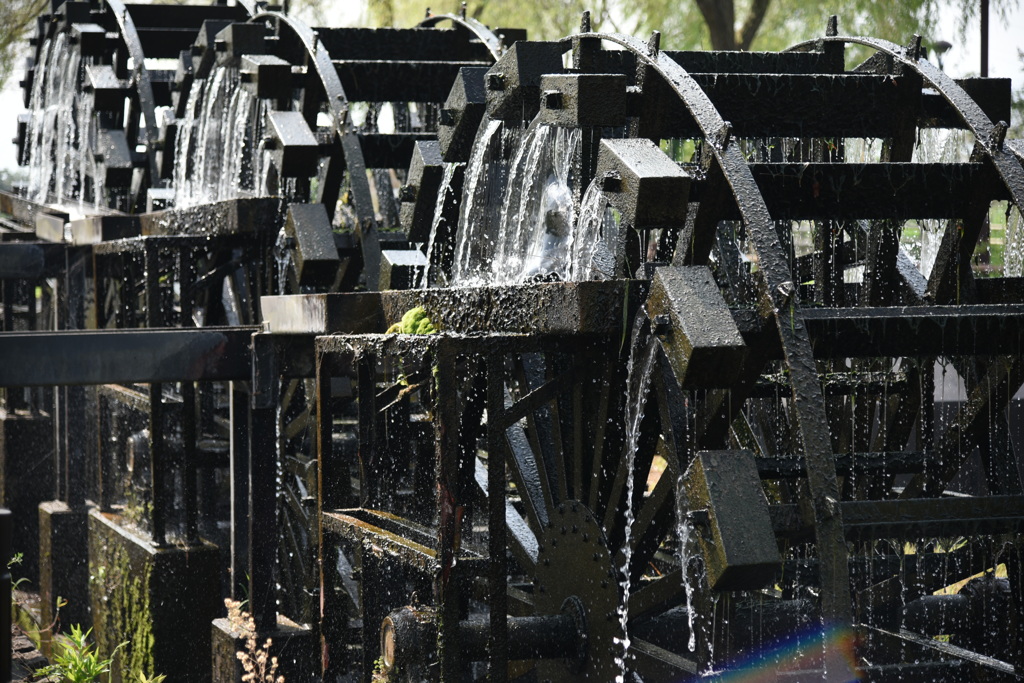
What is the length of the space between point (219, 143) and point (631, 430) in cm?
683

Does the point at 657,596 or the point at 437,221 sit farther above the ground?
the point at 437,221

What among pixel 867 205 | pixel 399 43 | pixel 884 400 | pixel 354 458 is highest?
pixel 399 43

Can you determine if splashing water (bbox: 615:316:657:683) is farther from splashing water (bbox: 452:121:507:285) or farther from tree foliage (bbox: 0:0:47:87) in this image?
tree foliage (bbox: 0:0:47:87)

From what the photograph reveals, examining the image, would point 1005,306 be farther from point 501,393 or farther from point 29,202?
point 29,202

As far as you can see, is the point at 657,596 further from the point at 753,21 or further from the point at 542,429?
the point at 753,21

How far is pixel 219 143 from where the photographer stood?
39.3ft

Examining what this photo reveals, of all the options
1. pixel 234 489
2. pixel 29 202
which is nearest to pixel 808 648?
pixel 234 489

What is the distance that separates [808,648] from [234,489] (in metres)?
3.71

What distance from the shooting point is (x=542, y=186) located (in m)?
7.39

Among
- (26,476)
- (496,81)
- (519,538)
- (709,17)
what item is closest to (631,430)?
(519,538)

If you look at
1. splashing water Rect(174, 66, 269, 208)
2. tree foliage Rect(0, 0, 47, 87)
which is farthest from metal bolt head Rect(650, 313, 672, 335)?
tree foliage Rect(0, 0, 47, 87)

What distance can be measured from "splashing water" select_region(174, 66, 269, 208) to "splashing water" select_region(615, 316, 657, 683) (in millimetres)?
5375

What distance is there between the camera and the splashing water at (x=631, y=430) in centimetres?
579

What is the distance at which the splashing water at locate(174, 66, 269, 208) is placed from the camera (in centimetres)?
1127
